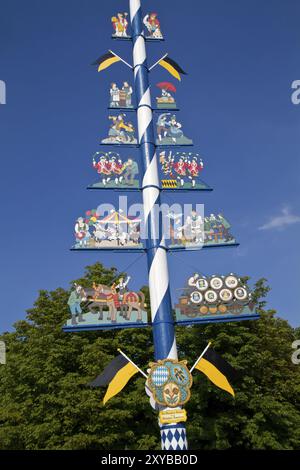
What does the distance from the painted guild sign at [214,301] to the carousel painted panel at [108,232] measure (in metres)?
1.75

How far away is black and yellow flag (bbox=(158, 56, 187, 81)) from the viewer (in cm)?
1483

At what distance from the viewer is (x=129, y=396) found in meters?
19.6

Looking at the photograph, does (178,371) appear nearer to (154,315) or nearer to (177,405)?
→ (177,405)

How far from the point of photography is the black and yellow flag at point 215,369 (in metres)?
11.3

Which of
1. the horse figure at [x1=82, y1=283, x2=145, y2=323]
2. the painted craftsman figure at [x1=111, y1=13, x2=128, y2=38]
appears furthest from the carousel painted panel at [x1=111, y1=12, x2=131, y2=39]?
the horse figure at [x1=82, y1=283, x2=145, y2=323]

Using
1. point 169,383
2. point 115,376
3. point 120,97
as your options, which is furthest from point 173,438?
point 120,97

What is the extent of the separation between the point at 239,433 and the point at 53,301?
34.1ft

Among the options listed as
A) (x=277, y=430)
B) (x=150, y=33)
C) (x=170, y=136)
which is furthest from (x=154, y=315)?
(x=277, y=430)

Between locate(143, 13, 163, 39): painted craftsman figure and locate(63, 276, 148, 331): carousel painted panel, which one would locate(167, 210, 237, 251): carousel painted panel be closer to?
locate(63, 276, 148, 331): carousel painted panel

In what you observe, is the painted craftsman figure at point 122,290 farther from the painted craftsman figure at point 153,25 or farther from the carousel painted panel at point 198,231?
the painted craftsman figure at point 153,25

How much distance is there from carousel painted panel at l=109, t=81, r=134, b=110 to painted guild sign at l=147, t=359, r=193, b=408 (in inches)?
287

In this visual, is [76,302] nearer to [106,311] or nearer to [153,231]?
[106,311]

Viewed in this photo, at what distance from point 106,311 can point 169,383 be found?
7.27ft

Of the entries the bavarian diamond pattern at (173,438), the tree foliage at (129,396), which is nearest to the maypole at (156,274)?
the bavarian diamond pattern at (173,438)
